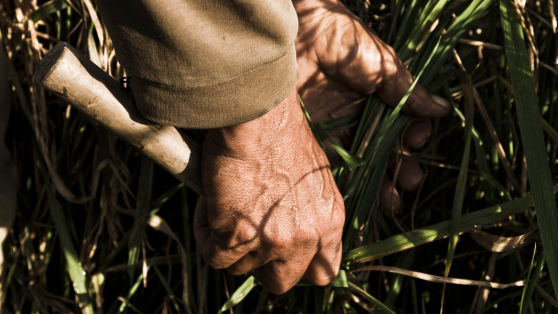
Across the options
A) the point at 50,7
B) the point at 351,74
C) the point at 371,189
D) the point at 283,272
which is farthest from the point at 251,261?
the point at 50,7

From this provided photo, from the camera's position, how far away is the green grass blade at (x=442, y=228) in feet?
2.28

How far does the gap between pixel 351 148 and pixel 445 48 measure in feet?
0.99

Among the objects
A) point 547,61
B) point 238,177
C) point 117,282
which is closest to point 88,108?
point 238,177

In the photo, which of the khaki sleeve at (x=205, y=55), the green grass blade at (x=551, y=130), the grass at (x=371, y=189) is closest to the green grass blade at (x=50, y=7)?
the grass at (x=371, y=189)

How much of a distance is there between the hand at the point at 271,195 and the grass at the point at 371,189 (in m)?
0.09

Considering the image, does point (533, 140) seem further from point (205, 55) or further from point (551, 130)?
point (205, 55)

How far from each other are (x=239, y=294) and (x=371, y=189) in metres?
0.37

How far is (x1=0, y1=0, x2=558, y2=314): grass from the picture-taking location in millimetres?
779

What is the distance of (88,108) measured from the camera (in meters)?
0.55

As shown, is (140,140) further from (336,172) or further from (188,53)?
(336,172)

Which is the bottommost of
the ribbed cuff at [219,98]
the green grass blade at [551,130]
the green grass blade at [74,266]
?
the green grass blade at [74,266]

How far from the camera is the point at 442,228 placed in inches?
28.5

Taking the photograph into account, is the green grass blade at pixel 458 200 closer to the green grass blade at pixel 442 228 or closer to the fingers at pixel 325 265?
the green grass blade at pixel 442 228

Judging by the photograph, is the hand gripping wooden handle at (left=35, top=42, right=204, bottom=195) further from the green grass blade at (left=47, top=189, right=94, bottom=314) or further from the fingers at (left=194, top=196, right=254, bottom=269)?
the green grass blade at (left=47, top=189, right=94, bottom=314)
